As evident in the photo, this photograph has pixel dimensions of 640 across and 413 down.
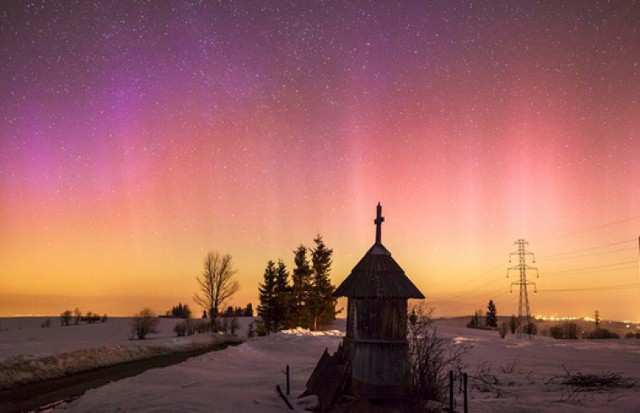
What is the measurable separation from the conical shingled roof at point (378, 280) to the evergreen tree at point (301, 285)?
41570mm

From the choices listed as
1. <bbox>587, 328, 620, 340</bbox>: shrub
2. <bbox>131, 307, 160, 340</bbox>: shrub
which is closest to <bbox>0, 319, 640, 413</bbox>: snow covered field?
<bbox>131, 307, 160, 340</bbox>: shrub

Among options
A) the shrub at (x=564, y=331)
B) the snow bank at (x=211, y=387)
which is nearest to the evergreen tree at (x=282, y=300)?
the snow bank at (x=211, y=387)

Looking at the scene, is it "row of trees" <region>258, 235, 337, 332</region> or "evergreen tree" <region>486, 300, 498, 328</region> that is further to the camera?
"evergreen tree" <region>486, 300, 498, 328</region>

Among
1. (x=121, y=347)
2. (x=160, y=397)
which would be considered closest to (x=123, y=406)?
(x=160, y=397)

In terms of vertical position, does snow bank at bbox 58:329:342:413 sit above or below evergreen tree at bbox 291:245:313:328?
below

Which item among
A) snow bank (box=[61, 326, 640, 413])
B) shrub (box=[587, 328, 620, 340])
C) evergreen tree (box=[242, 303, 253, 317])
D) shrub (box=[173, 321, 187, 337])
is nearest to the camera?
snow bank (box=[61, 326, 640, 413])

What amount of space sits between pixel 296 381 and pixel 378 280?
805 cm

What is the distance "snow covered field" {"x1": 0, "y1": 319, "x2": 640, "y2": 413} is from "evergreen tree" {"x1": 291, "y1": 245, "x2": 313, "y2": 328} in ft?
52.3

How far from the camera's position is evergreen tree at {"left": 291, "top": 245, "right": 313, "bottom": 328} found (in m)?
58.5

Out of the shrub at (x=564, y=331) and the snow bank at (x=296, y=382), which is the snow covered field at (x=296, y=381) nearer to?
the snow bank at (x=296, y=382)

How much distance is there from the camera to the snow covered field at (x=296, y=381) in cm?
1700

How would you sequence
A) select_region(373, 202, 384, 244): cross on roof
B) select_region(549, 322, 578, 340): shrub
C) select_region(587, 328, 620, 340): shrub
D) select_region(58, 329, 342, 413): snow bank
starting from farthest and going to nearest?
select_region(549, 322, 578, 340): shrub < select_region(587, 328, 620, 340): shrub < select_region(373, 202, 384, 244): cross on roof < select_region(58, 329, 342, 413): snow bank

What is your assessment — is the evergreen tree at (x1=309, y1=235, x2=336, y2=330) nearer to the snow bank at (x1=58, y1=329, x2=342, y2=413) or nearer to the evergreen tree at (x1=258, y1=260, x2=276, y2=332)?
the evergreen tree at (x1=258, y1=260, x2=276, y2=332)

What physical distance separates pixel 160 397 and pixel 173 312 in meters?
122
